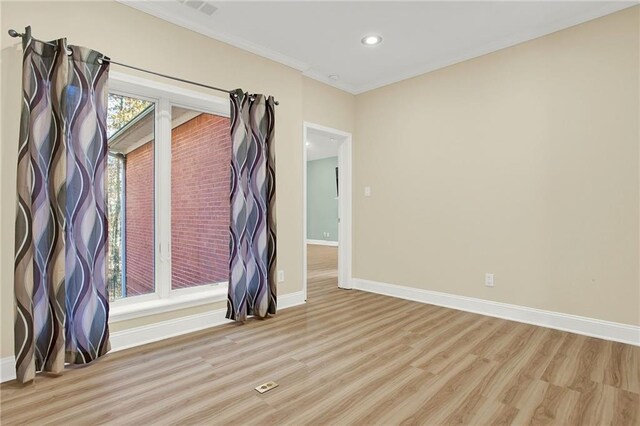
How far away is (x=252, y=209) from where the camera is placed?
3.27m

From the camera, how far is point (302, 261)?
154 inches

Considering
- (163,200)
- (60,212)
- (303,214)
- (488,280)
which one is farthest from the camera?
(303,214)

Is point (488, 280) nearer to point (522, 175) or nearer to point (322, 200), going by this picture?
point (522, 175)

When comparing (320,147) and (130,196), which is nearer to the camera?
(130,196)

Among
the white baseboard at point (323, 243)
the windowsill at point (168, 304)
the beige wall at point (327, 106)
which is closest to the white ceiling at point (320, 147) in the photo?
the beige wall at point (327, 106)

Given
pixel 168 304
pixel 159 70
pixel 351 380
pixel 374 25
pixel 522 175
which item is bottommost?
pixel 351 380

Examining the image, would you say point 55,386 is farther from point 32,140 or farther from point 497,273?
point 497,273

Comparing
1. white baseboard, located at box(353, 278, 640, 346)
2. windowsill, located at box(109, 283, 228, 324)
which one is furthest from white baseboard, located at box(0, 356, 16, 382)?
white baseboard, located at box(353, 278, 640, 346)

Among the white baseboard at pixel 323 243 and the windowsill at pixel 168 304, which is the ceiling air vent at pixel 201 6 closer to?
the windowsill at pixel 168 304

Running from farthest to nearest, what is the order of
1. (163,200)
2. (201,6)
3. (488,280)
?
(488,280), (163,200), (201,6)

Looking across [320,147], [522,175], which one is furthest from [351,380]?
[320,147]

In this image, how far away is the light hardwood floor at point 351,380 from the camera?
178 centimetres

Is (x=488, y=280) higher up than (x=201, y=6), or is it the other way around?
(x=201, y=6)

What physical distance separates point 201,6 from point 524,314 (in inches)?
156
